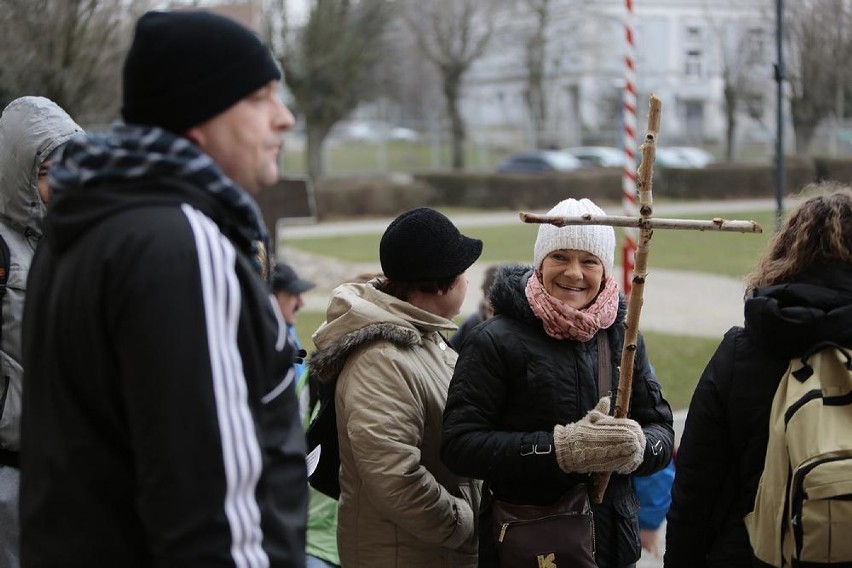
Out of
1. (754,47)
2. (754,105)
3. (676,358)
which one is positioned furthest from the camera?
(754,105)

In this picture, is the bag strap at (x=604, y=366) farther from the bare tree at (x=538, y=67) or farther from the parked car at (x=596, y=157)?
the bare tree at (x=538, y=67)

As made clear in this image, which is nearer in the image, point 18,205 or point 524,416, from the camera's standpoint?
point 524,416

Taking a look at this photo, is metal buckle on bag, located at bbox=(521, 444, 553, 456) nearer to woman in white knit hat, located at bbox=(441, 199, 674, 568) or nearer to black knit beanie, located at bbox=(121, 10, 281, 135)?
woman in white knit hat, located at bbox=(441, 199, 674, 568)

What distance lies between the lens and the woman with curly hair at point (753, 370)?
8.70 feet

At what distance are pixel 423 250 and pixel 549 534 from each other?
905 millimetres

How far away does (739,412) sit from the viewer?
2.79 meters

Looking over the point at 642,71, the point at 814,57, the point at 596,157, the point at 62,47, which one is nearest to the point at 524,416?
the point at 62,47

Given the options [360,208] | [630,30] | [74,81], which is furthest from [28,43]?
[360,208]

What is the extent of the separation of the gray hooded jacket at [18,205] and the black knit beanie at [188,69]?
5.12 ft

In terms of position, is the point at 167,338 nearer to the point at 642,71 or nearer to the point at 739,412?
the point at 739,412

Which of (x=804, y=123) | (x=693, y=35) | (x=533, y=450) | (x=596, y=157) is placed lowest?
(x=596, y=157)

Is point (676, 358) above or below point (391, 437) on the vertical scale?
below

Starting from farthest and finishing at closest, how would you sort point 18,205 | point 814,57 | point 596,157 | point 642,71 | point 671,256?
point 642,71, point 596,157, point 814,57, point 671,256, point 18,205

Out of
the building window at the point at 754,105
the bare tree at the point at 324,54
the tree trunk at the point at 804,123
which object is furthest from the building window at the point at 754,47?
the bare tree at the point at 324,54
